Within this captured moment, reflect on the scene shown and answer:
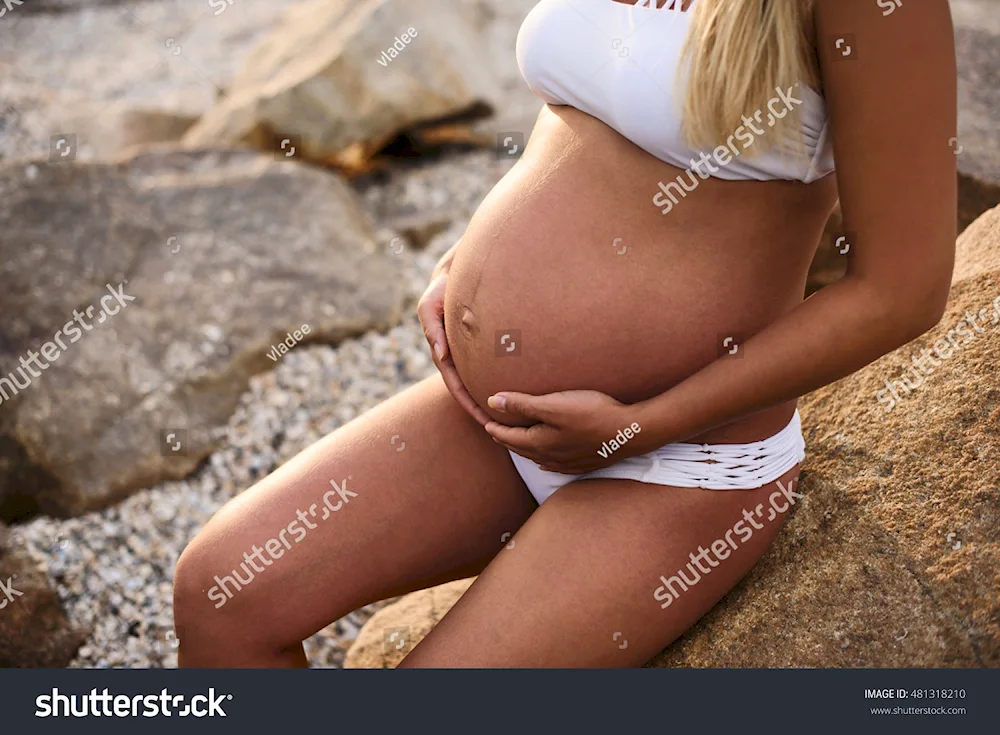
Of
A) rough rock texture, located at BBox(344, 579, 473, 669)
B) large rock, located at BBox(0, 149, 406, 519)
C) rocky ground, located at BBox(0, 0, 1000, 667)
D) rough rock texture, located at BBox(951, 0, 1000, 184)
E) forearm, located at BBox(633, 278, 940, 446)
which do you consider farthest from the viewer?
large rock, located at BBox(0, 149, 406, 519)

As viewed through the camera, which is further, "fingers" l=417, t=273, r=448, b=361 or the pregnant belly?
"fingers" l=417, t=273, r=448, b=361

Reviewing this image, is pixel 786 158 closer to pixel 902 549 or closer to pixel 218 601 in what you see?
pixel 902 549

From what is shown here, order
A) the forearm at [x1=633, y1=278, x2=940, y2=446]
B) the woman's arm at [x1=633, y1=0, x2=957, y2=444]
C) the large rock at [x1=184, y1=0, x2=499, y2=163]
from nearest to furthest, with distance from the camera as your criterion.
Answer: the woman's arm at [x1=633, y1=0, x2=957, y2=444] < the forearm at [x1=633, y1=278, x2=940, y2=446] < the large rock at [x1=184, y1=0, x2=499, y2=163]

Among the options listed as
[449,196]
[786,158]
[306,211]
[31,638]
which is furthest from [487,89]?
[786,158]

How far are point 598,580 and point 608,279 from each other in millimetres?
441

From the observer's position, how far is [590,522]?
1427 mm

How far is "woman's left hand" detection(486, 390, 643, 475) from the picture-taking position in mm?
1354

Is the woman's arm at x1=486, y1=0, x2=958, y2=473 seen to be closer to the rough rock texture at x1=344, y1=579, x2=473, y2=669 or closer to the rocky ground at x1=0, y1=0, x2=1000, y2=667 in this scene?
the rough rock texture at x1=344, y1=579, x2=473, y2=669

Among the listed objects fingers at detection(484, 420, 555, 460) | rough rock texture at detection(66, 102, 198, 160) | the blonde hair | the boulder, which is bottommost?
the boulder

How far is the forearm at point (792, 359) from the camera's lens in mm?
1214

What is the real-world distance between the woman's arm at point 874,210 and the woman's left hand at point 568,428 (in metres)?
0.09

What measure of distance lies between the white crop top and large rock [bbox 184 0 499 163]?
3.28 meters

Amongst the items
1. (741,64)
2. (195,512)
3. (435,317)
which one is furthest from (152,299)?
(741,64)

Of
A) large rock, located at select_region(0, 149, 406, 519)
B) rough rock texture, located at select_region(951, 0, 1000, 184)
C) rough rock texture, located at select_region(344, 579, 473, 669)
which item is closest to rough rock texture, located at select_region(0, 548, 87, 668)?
large rock, located at select_region(0, 149, 406, 519)
